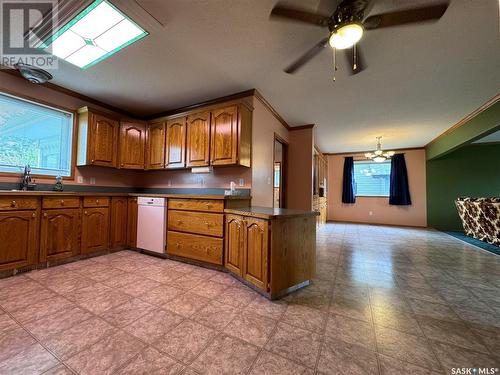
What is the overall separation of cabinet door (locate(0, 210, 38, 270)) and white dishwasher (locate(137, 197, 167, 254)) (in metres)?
1.16

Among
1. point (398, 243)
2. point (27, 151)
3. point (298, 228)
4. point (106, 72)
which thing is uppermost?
point (106, 72)

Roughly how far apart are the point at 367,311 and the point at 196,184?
292 centimetres

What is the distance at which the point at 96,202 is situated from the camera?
3088 millimetres

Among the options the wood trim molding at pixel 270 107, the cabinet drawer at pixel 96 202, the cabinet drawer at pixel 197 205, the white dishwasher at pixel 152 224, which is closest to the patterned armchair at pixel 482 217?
the wood trim molding at pixel 270 107

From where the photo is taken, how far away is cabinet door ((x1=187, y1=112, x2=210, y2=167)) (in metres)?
3.16

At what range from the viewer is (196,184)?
3645mm

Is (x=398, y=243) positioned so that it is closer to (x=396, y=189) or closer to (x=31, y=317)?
(x=396, y=189)

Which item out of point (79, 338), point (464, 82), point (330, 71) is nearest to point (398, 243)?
point (464, 82)

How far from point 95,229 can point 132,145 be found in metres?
1.53

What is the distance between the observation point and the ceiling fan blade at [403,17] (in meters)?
1.38

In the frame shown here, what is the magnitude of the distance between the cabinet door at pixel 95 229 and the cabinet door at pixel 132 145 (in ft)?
3.02

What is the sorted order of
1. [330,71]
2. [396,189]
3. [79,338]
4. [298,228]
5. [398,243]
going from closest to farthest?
[79,338]
[298,228]
[330,71]
[398,243]
[396,189]

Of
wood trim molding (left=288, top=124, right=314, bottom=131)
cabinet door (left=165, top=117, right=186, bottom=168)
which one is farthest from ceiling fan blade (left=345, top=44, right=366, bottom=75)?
cabinet door (left=165, top=117, right=186, bottom=168)

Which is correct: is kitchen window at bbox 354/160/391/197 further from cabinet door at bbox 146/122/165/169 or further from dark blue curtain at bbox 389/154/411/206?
cabinet door at bbox 146/122/165/169
